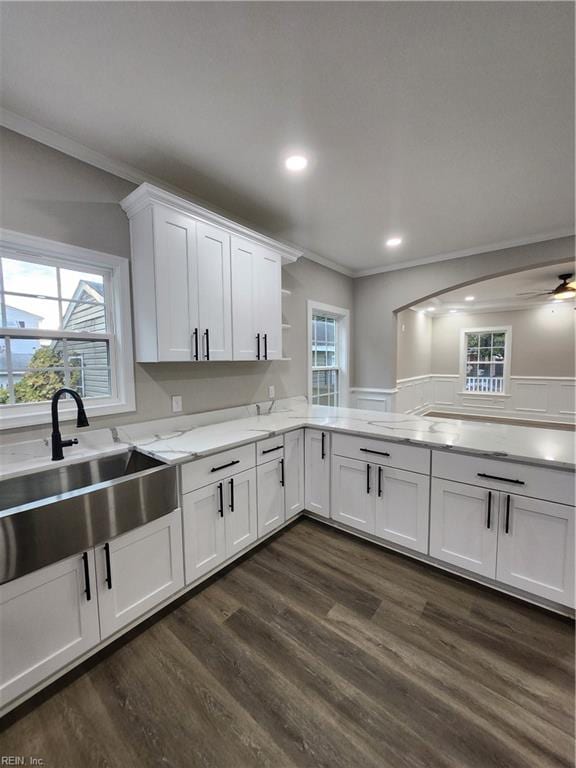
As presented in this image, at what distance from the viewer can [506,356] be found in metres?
7.67

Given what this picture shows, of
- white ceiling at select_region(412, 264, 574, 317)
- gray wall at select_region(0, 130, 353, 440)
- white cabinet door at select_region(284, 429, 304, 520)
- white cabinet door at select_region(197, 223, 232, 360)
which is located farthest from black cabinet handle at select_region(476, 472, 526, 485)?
white ceiling at select_region(412, 264, 574, 317)

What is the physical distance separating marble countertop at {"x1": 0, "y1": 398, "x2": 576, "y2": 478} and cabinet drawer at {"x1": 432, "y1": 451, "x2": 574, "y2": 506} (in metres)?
0.06

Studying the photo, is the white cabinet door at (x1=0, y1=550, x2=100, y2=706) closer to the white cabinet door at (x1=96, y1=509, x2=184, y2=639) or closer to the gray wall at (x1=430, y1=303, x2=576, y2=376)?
the white cabinet door at (x1=96, y1=509, x2=184, y2=639)

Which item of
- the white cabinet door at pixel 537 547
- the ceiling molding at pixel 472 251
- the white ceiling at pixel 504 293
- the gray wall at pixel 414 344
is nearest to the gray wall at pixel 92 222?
the white cabinet door at pixel 537 547

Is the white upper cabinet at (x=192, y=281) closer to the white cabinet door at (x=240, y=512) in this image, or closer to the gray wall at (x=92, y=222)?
the gray wall at (x=92, y=222)

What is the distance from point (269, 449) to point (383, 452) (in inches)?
33.0

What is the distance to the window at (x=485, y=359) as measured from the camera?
773 centimetres

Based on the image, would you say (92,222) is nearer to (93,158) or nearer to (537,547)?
(93,158)

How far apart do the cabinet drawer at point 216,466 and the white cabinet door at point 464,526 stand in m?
1.26

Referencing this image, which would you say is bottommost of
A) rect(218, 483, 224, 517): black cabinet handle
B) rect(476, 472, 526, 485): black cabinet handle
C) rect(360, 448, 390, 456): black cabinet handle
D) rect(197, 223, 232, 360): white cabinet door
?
rect(218, 483, 224, 517): black cabinet handle

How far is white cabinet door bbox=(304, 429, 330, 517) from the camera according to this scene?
2.62 m

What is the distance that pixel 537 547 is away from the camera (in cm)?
177

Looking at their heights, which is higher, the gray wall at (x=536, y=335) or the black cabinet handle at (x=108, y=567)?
the gray wall at (x=536, y=335)

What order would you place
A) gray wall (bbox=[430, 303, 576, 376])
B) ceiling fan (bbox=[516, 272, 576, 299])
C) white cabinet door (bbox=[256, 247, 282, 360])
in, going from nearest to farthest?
1. white cabinet door (bbox=[256, 247, 282, 360])
2. ceiling fan (bbox=[516, 272, 576, 299])
3. gray wall (bbox=[430, 303, 576, 376])
